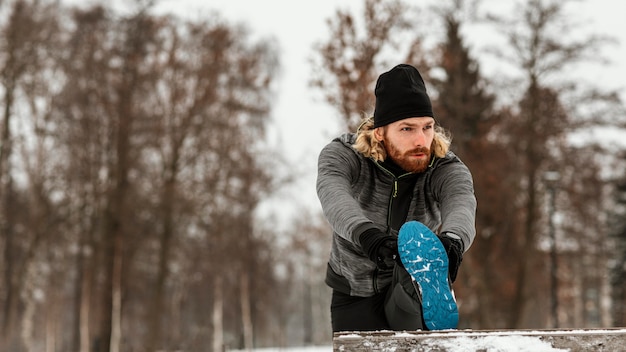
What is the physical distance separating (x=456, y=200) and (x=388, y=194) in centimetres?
36

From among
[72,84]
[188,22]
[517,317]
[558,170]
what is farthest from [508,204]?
[72,84]

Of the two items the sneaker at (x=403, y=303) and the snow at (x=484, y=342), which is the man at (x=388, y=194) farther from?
the snow at (x=484, y=342)

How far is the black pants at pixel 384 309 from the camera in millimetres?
2736

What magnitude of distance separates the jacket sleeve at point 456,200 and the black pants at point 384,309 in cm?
28

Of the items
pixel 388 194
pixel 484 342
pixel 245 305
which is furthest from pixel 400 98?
pixel 245 305

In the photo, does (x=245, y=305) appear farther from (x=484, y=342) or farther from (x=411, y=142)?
(x=484, y=342)

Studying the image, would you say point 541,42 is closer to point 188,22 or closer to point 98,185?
point 188,22

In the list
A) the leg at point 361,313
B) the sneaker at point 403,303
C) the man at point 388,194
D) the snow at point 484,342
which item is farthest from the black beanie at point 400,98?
the snow at point 484,342

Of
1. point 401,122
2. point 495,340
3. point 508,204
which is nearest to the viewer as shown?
point 495,340

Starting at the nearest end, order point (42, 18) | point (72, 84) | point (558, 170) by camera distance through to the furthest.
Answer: point (558, 170)
point (42, 18)
point (72, 84)

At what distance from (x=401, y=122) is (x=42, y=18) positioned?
81.1 ft

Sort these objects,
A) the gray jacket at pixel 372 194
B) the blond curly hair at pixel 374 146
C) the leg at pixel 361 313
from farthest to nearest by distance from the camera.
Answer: the leg at pixel 361 313 < the blond curly hair at pixel 374 146 < the gray jacket at pixel 372 194

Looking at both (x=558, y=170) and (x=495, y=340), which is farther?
(x=558, y=170)

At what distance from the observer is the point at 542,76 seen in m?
20.9
